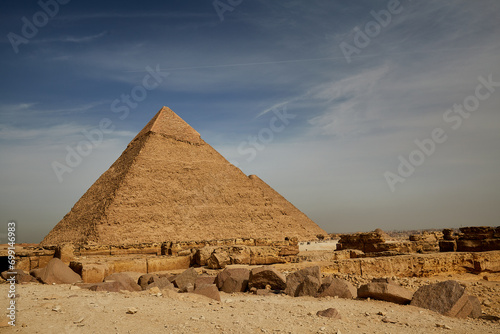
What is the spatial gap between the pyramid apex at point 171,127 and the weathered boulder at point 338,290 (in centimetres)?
5367

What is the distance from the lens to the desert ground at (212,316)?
121 inches

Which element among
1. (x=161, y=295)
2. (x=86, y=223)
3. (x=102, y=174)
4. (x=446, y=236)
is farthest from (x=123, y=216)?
(x=161, y=295)

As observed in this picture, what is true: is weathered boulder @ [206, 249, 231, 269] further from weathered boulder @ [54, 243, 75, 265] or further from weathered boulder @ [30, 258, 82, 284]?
weathered boulder @ [54, 243, 75, 265]

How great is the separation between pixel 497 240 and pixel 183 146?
2049 inches

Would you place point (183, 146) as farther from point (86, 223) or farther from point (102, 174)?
point (86, 223)

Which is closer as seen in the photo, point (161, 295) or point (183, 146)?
point (161, 295)

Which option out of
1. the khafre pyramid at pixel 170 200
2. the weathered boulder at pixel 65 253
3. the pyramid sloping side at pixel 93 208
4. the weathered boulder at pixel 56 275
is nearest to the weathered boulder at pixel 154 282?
the weathered boulder at pixel 56 275

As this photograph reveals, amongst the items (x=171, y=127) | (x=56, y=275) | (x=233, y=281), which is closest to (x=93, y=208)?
(x=171, y=127)

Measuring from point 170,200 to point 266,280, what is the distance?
4537cm

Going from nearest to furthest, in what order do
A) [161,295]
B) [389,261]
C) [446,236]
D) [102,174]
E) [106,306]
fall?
[106,306] < [161,295] < [389,261] < [446,236] < [102,174]

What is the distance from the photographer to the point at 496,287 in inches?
253

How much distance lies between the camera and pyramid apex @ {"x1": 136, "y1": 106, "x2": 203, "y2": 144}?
187ft

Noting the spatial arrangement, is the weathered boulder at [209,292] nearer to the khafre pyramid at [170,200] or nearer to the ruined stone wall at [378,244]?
the ruined stone wall at [378,244]

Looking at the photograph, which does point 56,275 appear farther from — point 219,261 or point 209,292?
point 209,292
